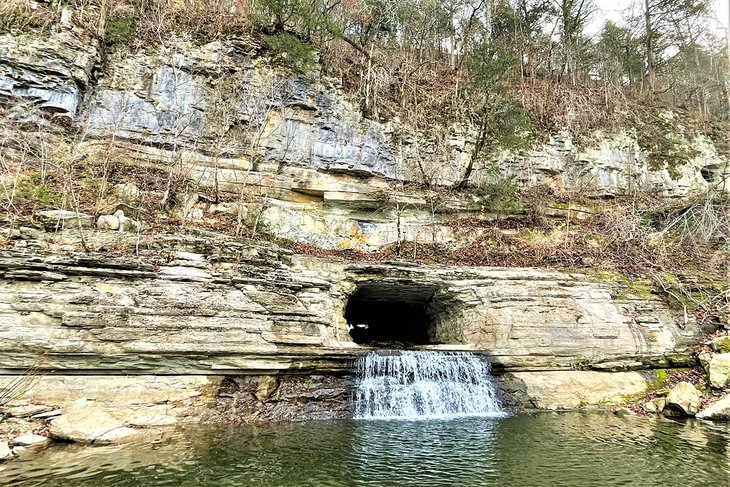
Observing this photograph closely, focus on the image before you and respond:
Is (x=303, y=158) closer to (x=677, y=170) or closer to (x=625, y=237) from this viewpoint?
(x=625, y=237)

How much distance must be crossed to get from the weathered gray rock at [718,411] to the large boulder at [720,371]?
0.82 metres

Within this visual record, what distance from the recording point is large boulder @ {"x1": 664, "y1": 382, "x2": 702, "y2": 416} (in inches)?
325

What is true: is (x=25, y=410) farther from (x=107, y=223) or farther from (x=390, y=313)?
(x=390, y=313)

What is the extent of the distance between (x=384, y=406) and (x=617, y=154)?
16.3m

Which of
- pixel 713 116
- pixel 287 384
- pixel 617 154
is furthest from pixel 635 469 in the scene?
pixel 713 116

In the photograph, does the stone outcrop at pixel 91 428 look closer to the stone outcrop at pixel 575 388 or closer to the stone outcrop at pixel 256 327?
the stone outcrop at pixel 256 327

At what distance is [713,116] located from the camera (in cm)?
2078

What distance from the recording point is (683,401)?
8367 millimetres

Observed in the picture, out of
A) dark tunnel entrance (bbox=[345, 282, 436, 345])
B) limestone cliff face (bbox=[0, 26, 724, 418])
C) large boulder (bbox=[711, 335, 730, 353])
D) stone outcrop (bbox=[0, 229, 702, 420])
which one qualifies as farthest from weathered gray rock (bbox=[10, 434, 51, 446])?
large boulder (bbox=[711, 335, 730, 353])

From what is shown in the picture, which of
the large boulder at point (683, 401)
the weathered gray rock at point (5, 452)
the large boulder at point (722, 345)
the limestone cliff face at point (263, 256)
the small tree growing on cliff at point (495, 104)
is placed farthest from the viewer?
the small tree growing on cliff at point (495, 104)

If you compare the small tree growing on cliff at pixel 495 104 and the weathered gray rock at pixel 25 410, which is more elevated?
the small tree growing on cliff at pixel 495 104

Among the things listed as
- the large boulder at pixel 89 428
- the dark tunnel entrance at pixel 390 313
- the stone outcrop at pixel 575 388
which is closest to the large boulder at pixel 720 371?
the stone outcrop at pixel 575 388

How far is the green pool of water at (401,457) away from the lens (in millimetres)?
4836

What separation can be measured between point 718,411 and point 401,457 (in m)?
6.90
